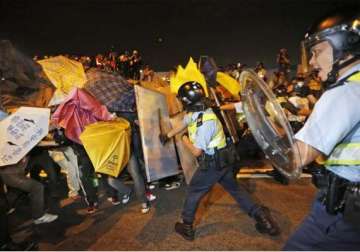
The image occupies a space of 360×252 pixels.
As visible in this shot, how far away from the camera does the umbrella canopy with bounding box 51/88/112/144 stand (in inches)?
129

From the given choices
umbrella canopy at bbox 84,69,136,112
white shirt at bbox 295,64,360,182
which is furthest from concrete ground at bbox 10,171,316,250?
white shirt at bbox 295,64,360,182

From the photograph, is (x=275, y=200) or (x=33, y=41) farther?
(x=33, y=41)

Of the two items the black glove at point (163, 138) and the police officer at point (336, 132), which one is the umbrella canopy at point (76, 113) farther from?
the police officer at point (336, 132)

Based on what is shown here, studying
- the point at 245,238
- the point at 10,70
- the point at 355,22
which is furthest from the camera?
the point at 10,70

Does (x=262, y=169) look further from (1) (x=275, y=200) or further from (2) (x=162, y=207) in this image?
(2) (x=162, y=207)

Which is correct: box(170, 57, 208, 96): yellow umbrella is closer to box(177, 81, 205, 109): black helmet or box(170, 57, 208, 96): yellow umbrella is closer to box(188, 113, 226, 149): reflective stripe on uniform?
box(177, 81, 205, 109): black helmet

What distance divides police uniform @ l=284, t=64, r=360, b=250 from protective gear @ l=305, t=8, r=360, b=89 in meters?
0.05

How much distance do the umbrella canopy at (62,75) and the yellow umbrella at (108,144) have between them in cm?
85

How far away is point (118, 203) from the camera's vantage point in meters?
3.78

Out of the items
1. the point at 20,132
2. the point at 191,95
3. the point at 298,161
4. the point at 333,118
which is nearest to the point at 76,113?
the point at 20,132

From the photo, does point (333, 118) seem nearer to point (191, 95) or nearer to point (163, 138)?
point (191, 95)

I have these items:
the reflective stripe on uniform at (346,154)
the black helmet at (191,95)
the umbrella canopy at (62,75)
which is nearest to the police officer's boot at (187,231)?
the black helmet at (191,95)

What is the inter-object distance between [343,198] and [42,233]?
3.07 metres

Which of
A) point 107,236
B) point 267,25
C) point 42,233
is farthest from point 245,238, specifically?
point 267,25
